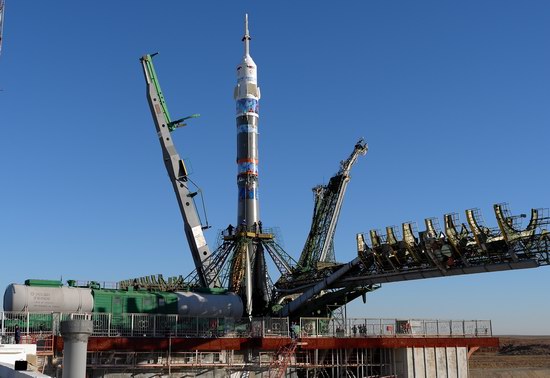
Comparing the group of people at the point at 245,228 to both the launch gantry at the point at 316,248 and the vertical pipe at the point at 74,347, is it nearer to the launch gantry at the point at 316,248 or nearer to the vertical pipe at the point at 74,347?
the launch gantry at the point at 316,248

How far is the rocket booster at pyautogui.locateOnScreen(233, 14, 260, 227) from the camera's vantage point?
64750 millimetres

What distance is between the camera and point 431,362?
159ft

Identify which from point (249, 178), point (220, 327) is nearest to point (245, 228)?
point (249, 178)

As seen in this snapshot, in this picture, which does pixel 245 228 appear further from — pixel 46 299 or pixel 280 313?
pixel 46 299

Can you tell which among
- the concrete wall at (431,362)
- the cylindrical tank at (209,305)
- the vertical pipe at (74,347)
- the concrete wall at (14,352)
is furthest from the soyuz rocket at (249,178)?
the vertical pipe at (74,347)

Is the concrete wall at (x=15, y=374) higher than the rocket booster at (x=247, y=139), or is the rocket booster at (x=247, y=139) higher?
the rocket booster at (x=247, y=139)

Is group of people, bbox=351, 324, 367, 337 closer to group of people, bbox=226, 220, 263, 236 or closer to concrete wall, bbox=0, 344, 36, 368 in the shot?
group of people, bbox=226, 220, 263, 236

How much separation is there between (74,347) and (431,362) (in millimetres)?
35255

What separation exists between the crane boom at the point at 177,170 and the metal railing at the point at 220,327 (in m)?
18.3

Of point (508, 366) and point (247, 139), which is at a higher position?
point (247, 139)

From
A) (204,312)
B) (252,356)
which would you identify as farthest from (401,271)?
(204,312)

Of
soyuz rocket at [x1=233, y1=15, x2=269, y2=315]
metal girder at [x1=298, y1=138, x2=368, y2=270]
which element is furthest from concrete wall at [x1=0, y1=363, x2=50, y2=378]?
metal girder at [x1=298, y1=138, x2=368, y2=270]

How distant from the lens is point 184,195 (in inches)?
2628

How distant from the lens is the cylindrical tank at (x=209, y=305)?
170 ft
